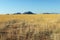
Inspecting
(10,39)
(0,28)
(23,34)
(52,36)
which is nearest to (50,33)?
→ (52,36)

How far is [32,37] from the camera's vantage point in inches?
A: 460

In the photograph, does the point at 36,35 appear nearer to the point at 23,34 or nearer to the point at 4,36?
the point at 23,34

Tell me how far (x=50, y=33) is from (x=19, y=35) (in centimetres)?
173

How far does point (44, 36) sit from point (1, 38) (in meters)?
2.22

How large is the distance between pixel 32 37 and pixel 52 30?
182 cm

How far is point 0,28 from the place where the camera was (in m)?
14.1

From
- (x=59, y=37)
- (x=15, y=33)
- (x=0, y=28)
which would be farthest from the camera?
(x=0, y=28)

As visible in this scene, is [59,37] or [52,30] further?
[52,30]

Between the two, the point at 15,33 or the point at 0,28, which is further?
the point at 0,28

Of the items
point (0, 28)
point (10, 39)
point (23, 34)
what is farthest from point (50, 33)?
point (0, 28)

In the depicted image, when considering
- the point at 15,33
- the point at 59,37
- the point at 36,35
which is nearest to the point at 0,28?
the point at 15,33

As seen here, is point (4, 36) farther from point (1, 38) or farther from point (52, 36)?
point (52, 36)

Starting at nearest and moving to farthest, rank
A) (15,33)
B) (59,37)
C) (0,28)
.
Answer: (59,37) → (15,33) → (0,28)

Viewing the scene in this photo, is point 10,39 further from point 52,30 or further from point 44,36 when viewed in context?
point 52,30
